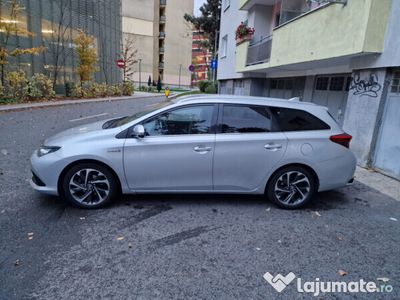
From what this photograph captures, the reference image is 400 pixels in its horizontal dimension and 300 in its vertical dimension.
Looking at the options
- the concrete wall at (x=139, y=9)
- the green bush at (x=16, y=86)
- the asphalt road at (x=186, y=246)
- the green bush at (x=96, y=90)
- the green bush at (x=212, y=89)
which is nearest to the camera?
the asphalt road at (x=186, y=246)

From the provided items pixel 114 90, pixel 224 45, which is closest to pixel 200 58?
pixel 114 90

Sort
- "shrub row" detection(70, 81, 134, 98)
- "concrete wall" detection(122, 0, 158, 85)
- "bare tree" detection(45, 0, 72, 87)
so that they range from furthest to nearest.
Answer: "concrete wall" detection(122, 0, 158, 85)
"shrub row" detection(70, 81, 134, 98)
"bare tree" detection(45, 0, 72, 87)

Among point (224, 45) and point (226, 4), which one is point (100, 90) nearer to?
point (224, 45)

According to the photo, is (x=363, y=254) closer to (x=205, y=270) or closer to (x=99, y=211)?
(x=205, y=270)

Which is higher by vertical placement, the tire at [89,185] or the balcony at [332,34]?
the balcony at [332,34]

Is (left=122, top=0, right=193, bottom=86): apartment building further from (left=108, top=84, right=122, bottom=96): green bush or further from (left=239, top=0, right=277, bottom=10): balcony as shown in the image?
(left=239, top=0, right=277, bottom=10): balcony

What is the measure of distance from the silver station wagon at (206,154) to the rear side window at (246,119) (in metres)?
0.01

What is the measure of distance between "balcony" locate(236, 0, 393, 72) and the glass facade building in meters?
14.9

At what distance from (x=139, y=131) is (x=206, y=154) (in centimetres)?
94

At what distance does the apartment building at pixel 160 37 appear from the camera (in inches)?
2120

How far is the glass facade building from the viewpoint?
690 inches

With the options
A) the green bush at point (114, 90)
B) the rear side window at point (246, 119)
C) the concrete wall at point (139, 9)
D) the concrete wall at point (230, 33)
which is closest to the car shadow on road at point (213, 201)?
the rear side window at point (246, 119)

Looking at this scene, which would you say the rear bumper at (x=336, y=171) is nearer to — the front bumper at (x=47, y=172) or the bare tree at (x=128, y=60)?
the front bumper at (x=47, y=172)

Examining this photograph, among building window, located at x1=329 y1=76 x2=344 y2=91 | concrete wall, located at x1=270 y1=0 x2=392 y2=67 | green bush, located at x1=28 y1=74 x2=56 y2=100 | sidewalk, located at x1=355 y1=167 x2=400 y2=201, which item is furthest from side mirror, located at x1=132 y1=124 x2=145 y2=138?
green bush, located at x1=28 y1=74 x2=56 y2=100
